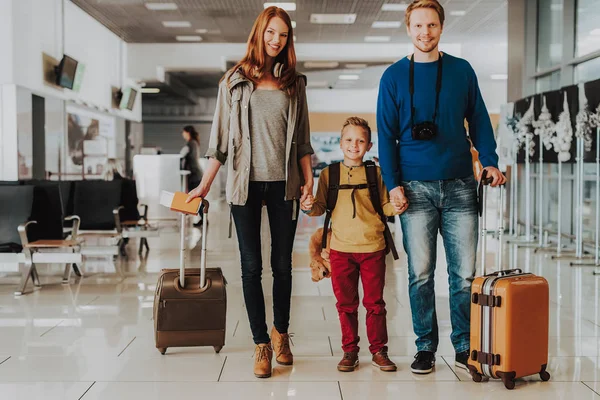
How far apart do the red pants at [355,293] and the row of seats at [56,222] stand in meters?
3.08

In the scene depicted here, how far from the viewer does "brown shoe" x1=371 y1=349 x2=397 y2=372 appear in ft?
10.3

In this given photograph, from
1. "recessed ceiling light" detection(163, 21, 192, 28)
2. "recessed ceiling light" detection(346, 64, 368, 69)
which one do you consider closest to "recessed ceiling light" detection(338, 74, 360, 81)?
"recessed ceiling light" detection(346, 64, 368, 69)

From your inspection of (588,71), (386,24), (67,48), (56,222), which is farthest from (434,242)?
(386,24)

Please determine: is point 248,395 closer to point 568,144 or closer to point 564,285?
point 564,285

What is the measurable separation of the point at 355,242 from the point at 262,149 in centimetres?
58

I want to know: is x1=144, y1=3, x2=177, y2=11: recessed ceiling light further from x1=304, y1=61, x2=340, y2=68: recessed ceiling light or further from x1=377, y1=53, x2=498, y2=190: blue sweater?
x1=377, y1=53, x2=498, y2=190: blue sweater

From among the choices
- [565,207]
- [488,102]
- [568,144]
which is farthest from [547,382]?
[488,102]

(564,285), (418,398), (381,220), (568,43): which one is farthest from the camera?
(568,43)

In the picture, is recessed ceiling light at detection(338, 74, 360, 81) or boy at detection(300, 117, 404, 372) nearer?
boy at detection(300, 117, 404, 372)

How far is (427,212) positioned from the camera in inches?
121

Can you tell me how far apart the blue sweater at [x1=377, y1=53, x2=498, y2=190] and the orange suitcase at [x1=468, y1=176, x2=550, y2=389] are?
51cm

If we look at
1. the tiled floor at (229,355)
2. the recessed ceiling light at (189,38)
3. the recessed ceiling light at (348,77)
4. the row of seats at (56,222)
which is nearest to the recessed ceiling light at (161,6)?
the recessed ceiling light at (189,38)

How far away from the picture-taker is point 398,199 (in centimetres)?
302

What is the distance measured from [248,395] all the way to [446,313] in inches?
80.7
